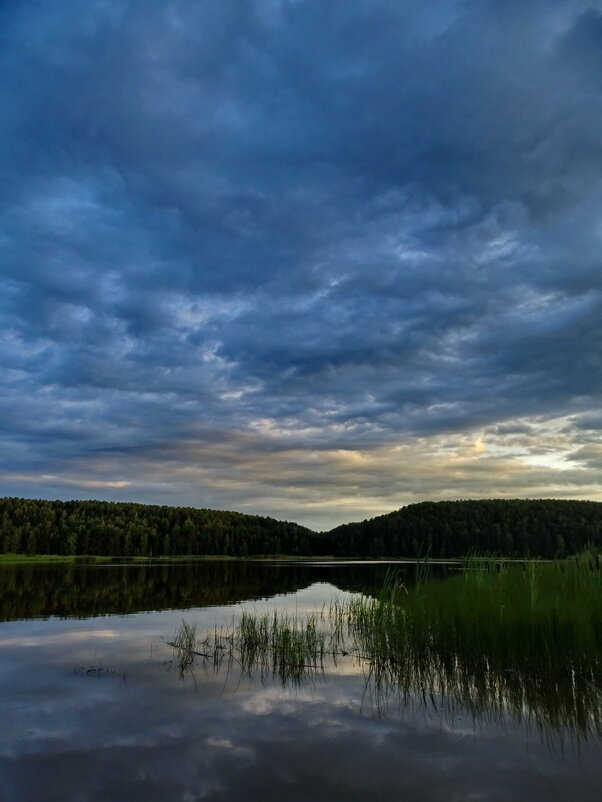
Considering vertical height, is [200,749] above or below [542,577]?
below

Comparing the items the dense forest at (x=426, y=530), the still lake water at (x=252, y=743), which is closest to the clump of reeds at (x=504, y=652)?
the still lake water at (x=252, y=743)

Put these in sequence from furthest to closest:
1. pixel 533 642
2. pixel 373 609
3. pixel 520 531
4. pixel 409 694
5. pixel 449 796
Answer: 1. pixel 520 531
2. pixel 373 609
3. pixel 533 642
4. pixel 409 694
5. pixel 449 796

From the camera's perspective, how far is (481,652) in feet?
45.8

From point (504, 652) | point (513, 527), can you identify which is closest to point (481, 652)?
point (504, 652)

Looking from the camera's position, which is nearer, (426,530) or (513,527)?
(513,527)

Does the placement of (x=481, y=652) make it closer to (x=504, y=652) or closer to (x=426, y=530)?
(x=504, y=652)

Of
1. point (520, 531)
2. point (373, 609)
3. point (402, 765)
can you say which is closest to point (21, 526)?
point (520, 531)

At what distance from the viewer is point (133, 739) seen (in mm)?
9375

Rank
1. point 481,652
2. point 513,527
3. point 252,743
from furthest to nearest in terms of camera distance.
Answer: point 513,527
point 481,652
point 252,743

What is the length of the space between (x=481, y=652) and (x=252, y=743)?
7.23 metres

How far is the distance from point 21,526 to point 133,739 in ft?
613

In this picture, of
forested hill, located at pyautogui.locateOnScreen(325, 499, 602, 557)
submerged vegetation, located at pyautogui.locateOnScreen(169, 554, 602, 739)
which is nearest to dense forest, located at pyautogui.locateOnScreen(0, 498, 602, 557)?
forested hill, located at pyautogui.locateOnScreen(325, 499, 602, 557)

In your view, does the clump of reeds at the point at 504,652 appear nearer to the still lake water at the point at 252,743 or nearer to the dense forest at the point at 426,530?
the still lake water at the point at 252,743

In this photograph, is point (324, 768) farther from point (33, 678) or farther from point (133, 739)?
point (33, 678)
